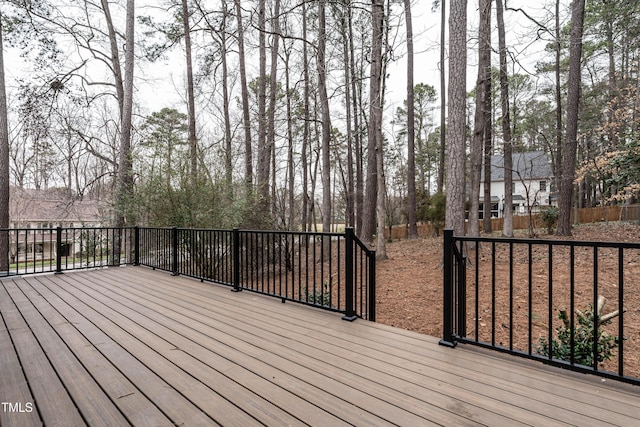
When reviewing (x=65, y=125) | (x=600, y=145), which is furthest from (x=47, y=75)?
(x=600, y=145)

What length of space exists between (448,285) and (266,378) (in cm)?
146

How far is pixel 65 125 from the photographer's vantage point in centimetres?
972

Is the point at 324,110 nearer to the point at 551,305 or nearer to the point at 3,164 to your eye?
the point at 551,305

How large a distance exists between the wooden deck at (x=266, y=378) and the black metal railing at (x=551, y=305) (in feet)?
0.96

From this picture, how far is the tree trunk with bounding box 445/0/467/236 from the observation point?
5652 mm

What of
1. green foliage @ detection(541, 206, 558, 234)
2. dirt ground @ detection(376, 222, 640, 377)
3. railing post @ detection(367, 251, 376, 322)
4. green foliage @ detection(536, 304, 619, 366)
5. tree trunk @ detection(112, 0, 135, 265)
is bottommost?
dirt ground @ detection(376, 222, 640, 377)

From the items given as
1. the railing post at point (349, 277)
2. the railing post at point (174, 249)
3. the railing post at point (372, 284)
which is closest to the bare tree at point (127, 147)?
the railing post at point (174, 249)

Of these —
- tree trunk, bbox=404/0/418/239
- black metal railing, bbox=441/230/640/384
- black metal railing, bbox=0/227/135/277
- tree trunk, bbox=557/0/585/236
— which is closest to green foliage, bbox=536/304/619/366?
black metal railing, bbox=441/230/640/384

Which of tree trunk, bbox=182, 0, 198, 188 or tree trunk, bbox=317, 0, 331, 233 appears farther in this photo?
tree trunk, bbox=317, 0, 331, 233

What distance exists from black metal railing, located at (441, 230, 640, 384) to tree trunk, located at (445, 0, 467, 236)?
1334mm

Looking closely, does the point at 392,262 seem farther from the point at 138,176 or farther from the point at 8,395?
the point at 8,395

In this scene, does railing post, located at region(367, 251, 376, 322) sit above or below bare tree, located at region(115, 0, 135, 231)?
below

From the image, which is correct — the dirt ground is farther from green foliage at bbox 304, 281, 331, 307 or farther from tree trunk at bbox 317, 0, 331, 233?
tree trunk at bbox 317, 0, 331, 233

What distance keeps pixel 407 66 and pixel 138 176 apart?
975cm
